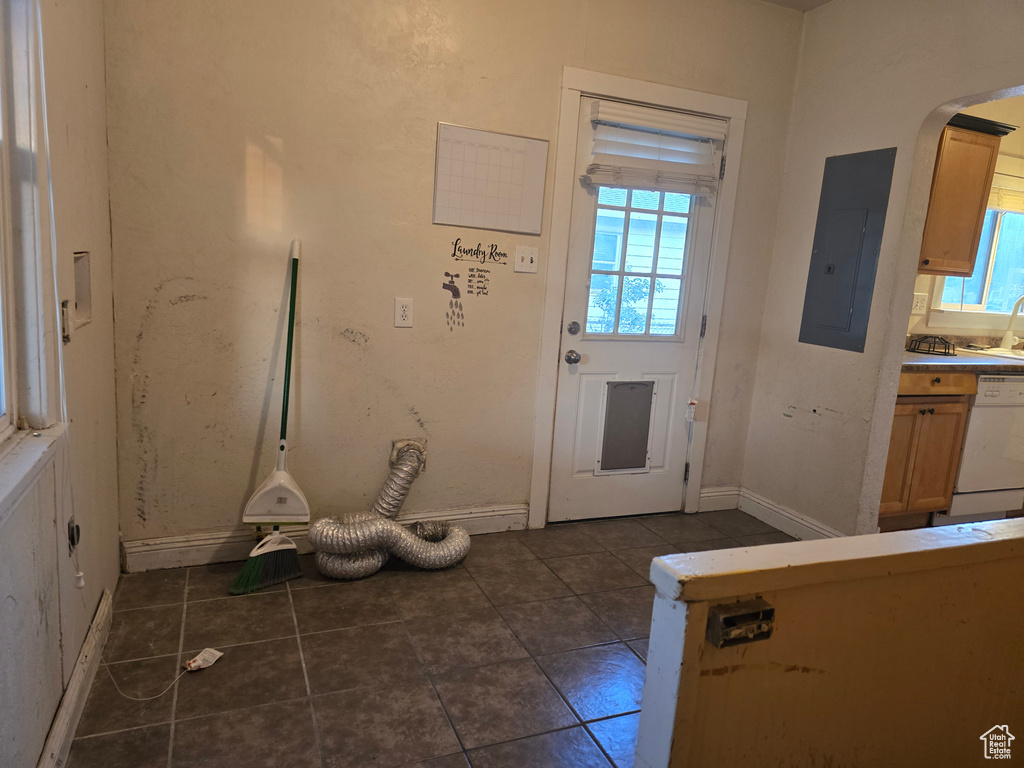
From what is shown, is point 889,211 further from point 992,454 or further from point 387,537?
point 387,537

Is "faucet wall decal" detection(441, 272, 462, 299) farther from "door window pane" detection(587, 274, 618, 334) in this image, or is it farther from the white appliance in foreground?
the white appliance in foreground

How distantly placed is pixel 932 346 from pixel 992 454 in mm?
730

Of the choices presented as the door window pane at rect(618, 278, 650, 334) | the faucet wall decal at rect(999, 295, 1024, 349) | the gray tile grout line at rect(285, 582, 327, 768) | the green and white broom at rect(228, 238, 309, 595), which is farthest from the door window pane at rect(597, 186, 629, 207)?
the faucet wall decal at rect(999, 295, 1024, 349)

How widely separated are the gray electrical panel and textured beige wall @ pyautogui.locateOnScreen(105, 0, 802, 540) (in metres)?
0.87

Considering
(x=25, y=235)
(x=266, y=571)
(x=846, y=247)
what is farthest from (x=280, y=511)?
(x=846, y=247)

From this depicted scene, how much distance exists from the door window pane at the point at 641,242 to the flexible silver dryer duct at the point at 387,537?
1.40 meters

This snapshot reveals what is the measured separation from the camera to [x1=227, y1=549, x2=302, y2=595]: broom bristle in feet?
8.18

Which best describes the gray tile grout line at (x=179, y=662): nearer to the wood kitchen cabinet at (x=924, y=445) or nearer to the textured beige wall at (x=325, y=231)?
the textured beige wall at (x=325, y=231)

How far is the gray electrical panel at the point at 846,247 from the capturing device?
10.0 feet

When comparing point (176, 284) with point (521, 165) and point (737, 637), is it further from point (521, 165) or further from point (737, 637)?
point (737, 637)

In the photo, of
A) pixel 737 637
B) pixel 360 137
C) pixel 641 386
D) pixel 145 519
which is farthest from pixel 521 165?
pixel 737 637

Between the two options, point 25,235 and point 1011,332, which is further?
point 1011,332

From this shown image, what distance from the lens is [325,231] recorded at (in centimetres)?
268

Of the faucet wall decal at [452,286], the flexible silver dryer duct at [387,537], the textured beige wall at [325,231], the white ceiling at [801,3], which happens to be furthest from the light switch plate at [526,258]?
the white ceiling at [801,3]
